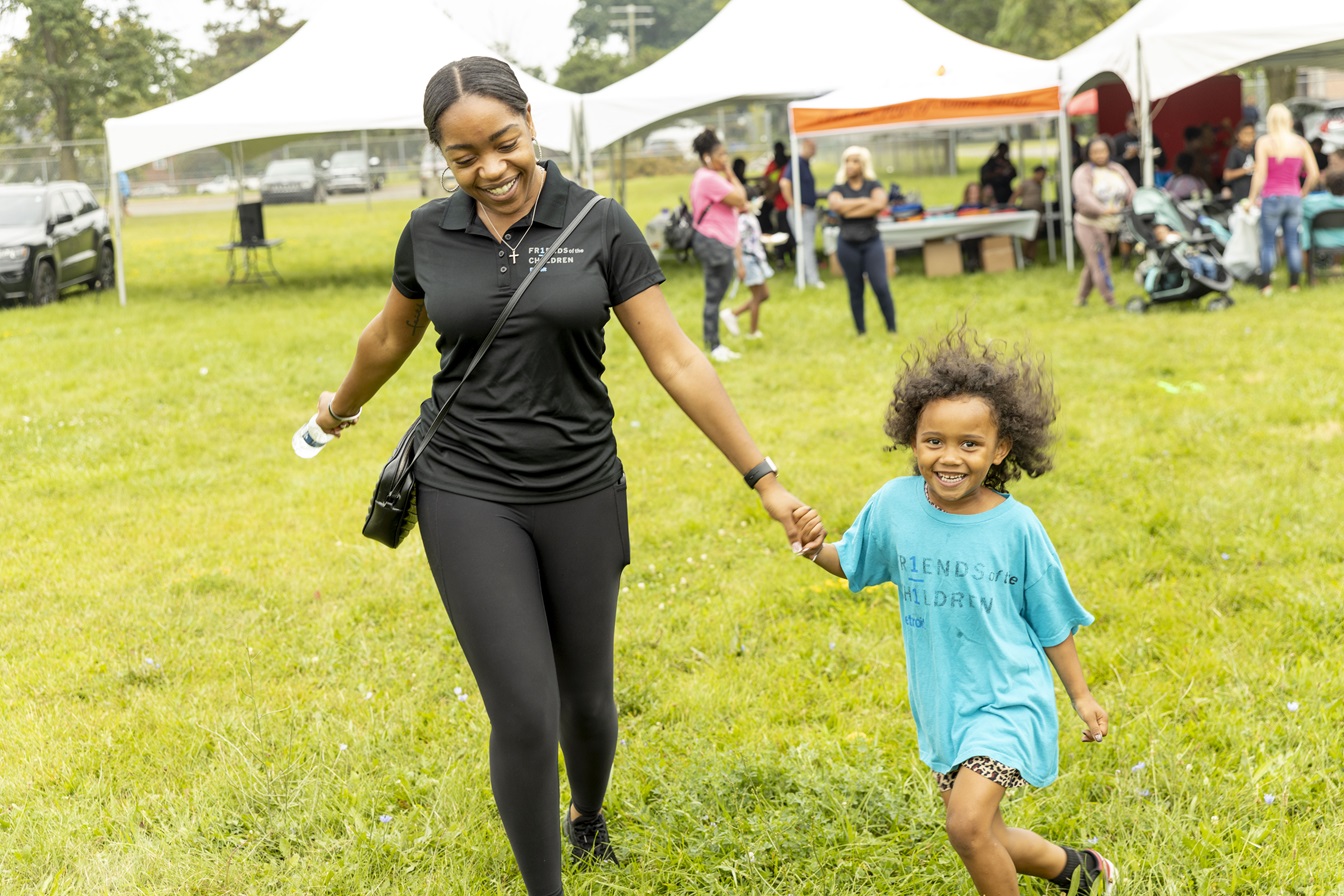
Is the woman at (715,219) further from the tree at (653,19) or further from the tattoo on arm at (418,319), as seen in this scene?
the tree at (653,19)

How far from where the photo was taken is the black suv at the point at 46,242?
53.1 feet

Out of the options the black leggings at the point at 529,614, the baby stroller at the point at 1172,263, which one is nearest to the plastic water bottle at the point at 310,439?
the black leggings at the point at 529,614

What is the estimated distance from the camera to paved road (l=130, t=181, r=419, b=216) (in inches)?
1516

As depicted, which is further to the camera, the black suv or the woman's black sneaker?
the black suv

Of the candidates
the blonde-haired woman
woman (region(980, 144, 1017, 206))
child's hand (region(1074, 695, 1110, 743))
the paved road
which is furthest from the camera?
the paved road

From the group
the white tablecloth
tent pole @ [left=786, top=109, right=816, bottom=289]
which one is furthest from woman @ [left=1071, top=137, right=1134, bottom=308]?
tent pole @ [left=786, top=109, right=816, bottom=289]

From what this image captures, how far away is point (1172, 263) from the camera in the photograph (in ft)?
40.4

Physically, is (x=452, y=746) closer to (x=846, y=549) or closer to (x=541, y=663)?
(x=541, y=663)

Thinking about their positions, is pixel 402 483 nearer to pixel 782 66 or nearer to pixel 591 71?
pixel 782 66

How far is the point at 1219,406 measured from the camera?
825 centimetres

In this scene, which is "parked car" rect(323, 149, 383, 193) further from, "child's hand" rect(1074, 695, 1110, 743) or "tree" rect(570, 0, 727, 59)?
"tree" rect(570, 0, 727, 59)

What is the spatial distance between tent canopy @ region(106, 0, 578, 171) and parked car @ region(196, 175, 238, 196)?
85.6 ft

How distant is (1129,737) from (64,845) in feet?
10.4

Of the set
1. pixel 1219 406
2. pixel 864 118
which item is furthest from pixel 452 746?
pixel 864 118
